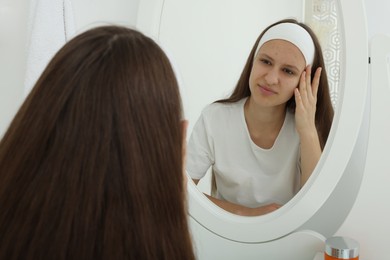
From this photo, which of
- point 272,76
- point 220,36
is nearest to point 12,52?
point 220,36

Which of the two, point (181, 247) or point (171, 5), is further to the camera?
point (171, 5)

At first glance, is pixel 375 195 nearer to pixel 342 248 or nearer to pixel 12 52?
pixel 342 248

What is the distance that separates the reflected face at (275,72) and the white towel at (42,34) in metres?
0.43

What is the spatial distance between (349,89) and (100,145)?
42 centimetres

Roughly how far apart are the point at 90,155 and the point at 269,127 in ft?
1.36

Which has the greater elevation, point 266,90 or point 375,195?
point 266,90

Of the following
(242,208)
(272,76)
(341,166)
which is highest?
(272,76)

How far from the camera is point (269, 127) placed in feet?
2.42

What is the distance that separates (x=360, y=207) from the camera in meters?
0.65

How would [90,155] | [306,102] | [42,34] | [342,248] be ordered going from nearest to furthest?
[90,155] < [342,248] < [306,102] < [42,34]

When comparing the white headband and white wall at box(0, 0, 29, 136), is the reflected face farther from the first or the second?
white wall at box(0, 0, 29, 136)

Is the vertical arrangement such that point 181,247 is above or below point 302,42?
below

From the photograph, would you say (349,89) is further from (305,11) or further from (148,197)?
(148,197)

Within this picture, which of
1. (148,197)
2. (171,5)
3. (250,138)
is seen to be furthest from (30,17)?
(148,197)
